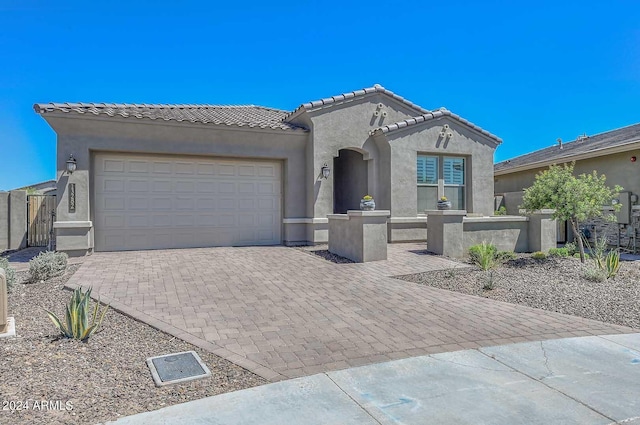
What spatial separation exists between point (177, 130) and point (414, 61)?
10.5m

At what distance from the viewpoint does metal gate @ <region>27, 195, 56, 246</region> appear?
14.3 metres

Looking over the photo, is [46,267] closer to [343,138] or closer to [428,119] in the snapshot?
[343,138]

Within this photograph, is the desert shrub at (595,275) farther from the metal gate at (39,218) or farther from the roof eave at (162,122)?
the metal gate at (39,218)

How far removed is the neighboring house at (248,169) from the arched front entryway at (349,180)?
8 centimetres

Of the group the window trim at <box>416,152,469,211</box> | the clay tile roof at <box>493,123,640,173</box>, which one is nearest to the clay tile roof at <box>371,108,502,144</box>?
the window trim at <box>416,152,469,211</box>

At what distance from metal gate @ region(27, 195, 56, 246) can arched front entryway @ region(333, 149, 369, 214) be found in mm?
10618

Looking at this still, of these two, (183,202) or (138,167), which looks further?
(183,202)

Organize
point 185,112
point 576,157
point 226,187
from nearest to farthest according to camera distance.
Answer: point 226,187 < point 185,112 < point 576,157

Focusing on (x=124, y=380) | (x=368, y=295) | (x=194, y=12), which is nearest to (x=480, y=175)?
(x=368, y=295)

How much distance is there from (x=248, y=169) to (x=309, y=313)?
316 inches

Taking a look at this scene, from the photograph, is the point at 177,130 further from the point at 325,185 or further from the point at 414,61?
the point at 414,61

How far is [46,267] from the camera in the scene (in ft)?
25.8

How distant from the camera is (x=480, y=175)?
14.2 metres

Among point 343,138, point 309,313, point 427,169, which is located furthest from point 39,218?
point 427,169
